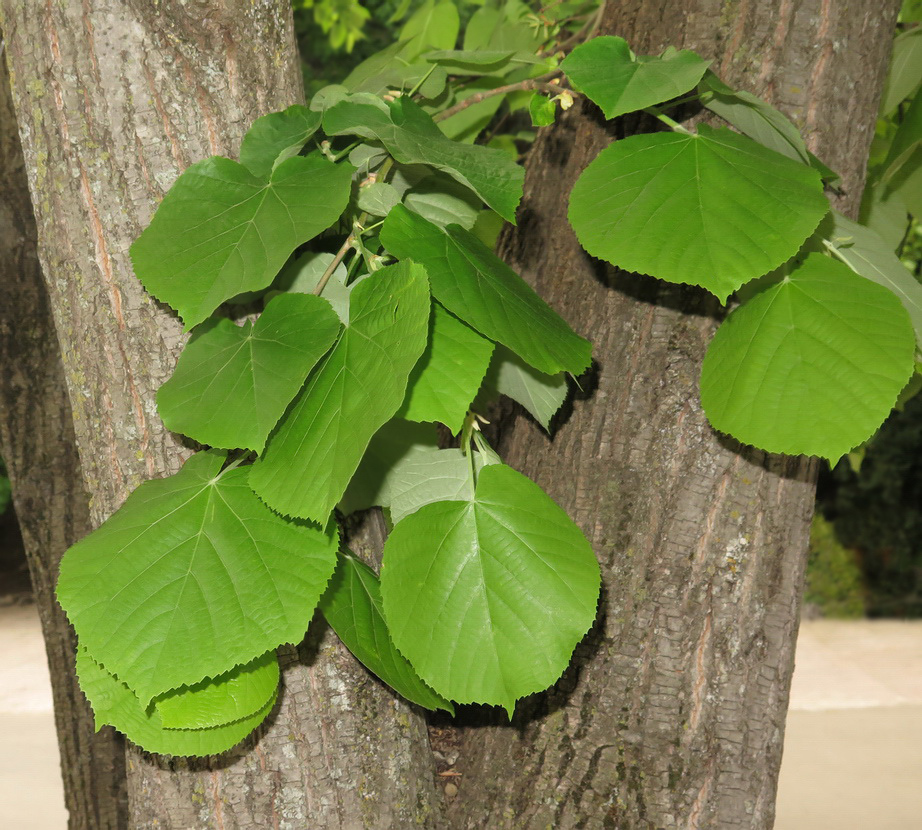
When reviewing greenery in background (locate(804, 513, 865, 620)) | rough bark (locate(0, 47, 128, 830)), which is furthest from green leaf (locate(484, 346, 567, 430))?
greenery in background (locate(804, 513, 865, 620))

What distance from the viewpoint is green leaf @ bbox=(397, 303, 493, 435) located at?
0.68 metres

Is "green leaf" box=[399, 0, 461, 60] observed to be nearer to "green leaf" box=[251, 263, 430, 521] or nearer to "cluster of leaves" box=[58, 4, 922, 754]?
"cluster of leaves" box=[58, 4, 922, 754]

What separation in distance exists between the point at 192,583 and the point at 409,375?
0.24m

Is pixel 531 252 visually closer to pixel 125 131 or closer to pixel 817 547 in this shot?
pixel 125 131

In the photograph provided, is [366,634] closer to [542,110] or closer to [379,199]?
[379,199]

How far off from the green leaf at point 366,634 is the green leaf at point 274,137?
1.19 ft

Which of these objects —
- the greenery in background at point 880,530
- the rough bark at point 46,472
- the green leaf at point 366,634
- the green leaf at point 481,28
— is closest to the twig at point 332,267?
the green leaf at point 366,634

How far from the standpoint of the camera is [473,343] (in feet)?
2.25

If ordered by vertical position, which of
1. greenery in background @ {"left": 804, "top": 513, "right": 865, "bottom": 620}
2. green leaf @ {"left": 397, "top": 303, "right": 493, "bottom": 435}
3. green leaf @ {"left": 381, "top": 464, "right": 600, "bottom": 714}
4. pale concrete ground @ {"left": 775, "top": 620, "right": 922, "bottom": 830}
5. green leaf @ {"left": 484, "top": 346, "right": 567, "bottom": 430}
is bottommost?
pale concrete ground @ {"left": 775, "top": 620, "right": 922, "bottom": 830}

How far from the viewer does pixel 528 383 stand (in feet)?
2.85

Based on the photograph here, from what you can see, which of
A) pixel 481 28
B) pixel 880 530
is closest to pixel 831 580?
pixel 880 530

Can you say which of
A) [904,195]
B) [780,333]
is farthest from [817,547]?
[780,333]

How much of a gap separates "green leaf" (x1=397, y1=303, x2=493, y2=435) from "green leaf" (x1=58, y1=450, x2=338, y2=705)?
0.45ft

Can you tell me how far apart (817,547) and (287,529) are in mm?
6278
